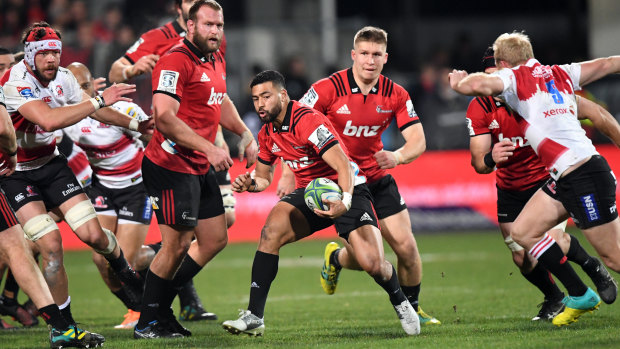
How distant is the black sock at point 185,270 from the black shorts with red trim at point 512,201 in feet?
10.0

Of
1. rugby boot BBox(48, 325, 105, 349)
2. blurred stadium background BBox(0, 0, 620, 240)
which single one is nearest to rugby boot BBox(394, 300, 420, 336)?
rugby boot BBox(48, 325, 105, 349)

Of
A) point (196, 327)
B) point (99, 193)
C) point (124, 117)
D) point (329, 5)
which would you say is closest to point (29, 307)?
point (99, 193)

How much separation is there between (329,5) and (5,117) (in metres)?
16.9

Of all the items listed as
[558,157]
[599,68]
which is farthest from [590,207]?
[599,68]

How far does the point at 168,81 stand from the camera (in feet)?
24.1

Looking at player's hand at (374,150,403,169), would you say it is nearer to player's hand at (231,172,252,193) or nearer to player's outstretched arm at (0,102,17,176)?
player's hand at (231,172,252,193)

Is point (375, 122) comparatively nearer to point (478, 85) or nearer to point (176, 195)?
point (478, 85)

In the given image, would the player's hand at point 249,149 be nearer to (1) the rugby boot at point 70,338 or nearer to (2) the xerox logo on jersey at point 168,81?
(2) the xerox logo on jersey at point 168,81

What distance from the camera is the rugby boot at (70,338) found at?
7.03 meters

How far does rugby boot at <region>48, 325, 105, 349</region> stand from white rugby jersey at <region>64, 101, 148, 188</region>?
2.73 meters

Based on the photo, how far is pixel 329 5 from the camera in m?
22.9

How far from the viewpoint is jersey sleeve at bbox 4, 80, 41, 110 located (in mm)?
7438

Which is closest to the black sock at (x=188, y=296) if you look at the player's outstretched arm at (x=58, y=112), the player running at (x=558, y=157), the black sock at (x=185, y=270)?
the black sock at (x=185, y=270)

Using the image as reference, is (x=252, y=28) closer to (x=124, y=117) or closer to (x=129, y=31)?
(x=129, y=31)
